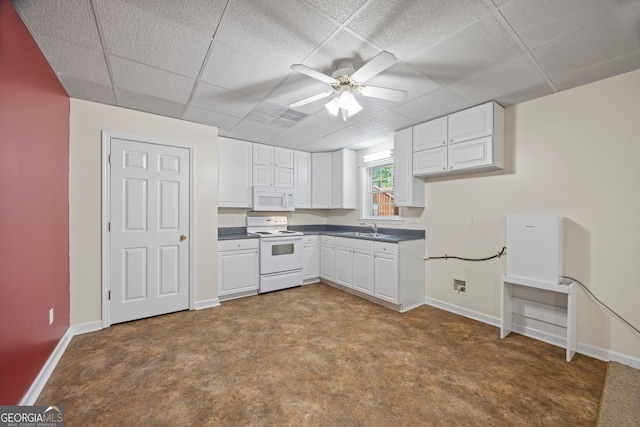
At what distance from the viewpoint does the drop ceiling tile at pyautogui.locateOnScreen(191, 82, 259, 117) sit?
2.54m

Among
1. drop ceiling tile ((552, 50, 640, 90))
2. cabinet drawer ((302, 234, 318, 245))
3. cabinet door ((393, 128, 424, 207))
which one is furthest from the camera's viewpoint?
cabinet drawer ((302, 234, 318, 245))

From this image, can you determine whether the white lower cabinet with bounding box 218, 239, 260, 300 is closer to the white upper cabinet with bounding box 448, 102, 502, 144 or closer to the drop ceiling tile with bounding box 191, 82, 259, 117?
the drop ceiling tile with bounding box 191, 82, 259, 117

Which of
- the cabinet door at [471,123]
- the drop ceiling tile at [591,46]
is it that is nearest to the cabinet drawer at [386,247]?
the cabinet door at [471,123]

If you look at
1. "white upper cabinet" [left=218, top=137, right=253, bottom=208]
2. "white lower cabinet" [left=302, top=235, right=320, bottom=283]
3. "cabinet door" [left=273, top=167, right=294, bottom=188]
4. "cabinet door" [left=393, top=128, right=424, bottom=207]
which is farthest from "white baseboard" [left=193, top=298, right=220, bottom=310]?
"cabinet door" [left=393, top=128, right=424, bottom=207]

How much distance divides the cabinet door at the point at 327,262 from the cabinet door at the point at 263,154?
1.77 m

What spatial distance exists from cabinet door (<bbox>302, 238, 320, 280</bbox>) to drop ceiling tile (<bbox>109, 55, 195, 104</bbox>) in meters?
2.88

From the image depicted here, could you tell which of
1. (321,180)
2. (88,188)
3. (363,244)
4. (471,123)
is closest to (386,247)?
(363,244)

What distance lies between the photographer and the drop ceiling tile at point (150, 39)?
162cm

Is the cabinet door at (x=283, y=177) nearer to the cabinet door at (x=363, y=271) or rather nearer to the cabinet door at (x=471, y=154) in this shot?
the cabinet door at (x=363, y=271)

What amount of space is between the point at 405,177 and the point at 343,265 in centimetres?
167

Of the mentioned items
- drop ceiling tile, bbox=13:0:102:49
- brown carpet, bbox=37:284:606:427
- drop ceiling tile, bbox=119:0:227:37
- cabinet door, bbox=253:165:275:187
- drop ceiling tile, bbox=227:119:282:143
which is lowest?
brown carpet, bbox=37:284:606:427

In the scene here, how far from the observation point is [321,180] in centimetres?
504

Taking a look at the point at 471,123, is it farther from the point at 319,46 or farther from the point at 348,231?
the point at 348,231

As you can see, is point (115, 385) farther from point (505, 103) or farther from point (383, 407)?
point (505, 103)
